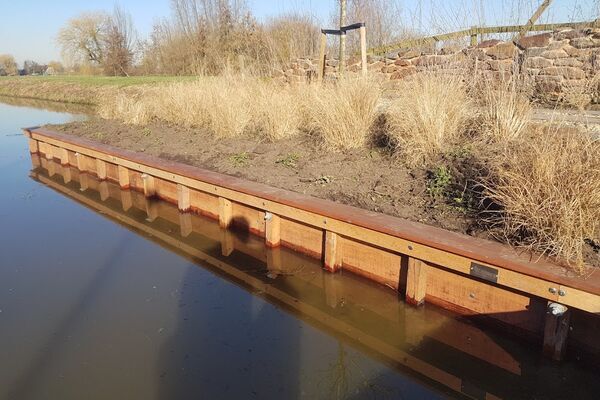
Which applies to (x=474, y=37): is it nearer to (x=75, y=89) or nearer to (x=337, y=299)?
(x=337, y=299)

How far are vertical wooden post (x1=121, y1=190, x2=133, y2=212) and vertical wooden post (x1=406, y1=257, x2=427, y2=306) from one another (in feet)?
13.1

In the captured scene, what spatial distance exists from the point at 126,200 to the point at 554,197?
518cm

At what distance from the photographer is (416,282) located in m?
3.27

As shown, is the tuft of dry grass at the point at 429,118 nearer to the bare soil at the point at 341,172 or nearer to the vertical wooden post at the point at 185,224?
the bare soil at the point at 341,172

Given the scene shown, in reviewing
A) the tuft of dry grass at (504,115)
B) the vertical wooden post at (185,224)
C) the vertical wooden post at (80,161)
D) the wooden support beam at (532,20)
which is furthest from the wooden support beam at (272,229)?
the wooden support beam at (532,20)

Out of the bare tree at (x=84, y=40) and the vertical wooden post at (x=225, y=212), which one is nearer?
the vertical wooden post at (x=225, y=212)

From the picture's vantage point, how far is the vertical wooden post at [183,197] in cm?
541

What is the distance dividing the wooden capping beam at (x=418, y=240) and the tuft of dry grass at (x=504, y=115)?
1.61m

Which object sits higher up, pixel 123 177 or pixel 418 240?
pixel 418 240

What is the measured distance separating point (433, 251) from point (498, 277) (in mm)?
444

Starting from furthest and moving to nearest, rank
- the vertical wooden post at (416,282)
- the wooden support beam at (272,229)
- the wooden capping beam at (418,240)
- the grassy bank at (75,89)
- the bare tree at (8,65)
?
the bare tree at (8,65) → the grassy bank at (75,89) → the wooden support beam at (272,229) → the vertical wooden post at (416,282) → the wooden capping beam at (418,240)

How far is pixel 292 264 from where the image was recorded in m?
4.13

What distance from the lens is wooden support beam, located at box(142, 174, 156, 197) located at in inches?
237

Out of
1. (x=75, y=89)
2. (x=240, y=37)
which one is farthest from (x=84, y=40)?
(x=240, y=37)
